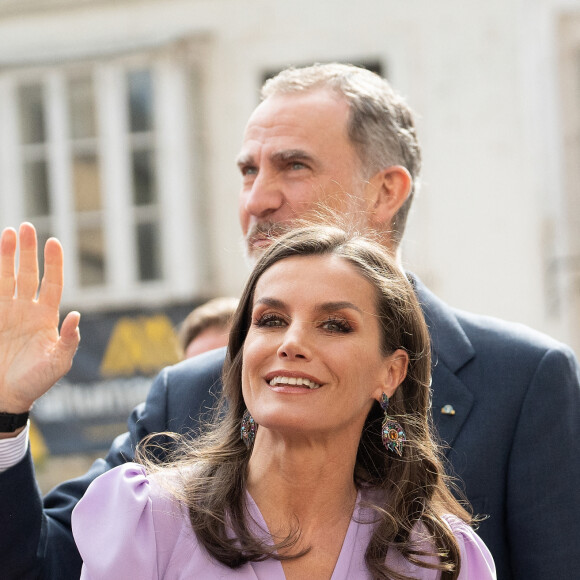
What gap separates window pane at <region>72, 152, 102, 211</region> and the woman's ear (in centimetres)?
776

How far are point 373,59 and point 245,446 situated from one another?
24.2 ft

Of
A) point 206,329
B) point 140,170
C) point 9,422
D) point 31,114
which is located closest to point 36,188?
point 31,114

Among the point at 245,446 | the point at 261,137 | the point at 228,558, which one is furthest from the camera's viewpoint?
the point at 261,137

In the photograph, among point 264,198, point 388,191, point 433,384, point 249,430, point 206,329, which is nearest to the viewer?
point 249,430

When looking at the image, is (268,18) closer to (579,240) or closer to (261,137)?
(579,240)

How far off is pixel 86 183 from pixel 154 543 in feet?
26.4

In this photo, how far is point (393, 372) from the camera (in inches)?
93.7

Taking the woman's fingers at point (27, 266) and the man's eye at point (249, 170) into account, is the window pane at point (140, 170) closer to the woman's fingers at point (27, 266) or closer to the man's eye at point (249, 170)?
the man's eye at point (249, 170)

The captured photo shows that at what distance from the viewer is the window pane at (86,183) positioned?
982cm

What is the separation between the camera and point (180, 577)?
2.09 meters

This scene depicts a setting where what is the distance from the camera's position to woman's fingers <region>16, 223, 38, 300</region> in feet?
7.97

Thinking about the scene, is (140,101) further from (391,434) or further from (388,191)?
(391,434)

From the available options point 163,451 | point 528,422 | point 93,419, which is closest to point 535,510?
point 528,422

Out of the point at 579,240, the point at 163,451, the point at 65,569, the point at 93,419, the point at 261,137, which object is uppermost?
the point at 261,137
